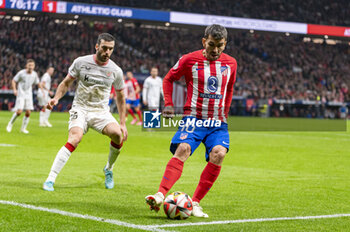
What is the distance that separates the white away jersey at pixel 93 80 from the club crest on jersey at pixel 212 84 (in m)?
2.02

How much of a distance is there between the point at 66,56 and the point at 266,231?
36.9m

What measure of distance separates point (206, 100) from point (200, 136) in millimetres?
397

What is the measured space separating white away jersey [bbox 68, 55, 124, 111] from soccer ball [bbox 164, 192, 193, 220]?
2.64m

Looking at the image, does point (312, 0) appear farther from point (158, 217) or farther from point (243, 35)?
point (158, 217)

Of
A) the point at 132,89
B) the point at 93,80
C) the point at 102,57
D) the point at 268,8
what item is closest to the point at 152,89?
the point at 132,89

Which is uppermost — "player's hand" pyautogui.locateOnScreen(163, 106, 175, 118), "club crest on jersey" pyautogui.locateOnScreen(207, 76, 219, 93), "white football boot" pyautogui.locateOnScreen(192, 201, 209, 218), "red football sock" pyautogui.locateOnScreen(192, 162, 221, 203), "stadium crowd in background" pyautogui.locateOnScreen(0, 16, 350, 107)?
"stadium crowd in background" pyautogui.locateOnScreen(0, 16, 350, 107)

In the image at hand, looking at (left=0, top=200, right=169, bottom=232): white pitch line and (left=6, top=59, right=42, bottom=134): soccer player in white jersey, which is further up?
(left=6, top=59, right=42, bottom=134): soccer player in white jersey

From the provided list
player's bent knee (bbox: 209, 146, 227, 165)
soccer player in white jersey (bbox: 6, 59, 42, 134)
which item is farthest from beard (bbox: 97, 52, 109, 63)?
soccer player in white jersey (bbox: 6, 59, 42, 134)

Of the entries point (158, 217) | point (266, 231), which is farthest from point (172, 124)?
point (266, 231)

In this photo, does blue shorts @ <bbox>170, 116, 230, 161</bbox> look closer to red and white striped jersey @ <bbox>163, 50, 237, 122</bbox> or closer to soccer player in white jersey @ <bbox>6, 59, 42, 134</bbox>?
red and white striped jersey @ <bbox>163, 50, 237, 122</bbox>

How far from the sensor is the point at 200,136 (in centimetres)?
617

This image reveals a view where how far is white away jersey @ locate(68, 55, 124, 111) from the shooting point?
7.78 m

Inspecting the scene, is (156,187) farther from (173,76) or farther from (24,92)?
(24,92)

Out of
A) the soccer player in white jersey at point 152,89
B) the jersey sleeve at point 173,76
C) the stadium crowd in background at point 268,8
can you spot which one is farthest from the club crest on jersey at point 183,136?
the stadium crowd in background at point 268,8
